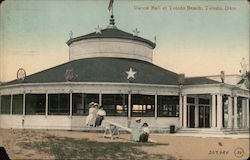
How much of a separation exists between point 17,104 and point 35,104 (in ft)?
1.60

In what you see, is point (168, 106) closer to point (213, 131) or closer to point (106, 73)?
point (213, 131)

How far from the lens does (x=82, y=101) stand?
13766mm

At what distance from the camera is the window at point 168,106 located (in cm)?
1448

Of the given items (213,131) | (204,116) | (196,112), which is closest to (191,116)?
(196,112)

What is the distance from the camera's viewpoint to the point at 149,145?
13.1m

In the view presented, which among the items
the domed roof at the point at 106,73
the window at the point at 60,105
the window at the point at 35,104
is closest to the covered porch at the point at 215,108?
the domed roof at the point at 106,73

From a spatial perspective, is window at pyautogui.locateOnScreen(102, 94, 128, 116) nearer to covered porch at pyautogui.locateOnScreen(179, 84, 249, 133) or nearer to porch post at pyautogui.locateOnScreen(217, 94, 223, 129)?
covered porch at pyautogui.locateOnScreen(179, 84, 249, 133)

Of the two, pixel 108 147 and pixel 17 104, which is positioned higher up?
pixel 17 104

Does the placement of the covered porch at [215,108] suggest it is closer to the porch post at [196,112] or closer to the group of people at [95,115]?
the porch post at [196,112]

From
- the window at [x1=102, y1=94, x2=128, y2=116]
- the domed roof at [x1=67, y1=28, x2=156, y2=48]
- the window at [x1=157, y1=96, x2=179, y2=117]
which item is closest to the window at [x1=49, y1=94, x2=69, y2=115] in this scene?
the window at [x1=102, y1=94, x2=128, y2=116]

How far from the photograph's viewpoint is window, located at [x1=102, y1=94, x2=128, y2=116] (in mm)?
13586

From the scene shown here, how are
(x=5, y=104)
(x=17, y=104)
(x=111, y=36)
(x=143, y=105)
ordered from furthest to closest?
1. (x=111, y=36)
2. (x=143, y=105)
3. (x=17, y=104)
4. (x=5, y=104)

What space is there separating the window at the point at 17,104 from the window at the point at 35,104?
152 millimetres

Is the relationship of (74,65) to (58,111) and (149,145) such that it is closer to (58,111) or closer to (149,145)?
(58,111)
